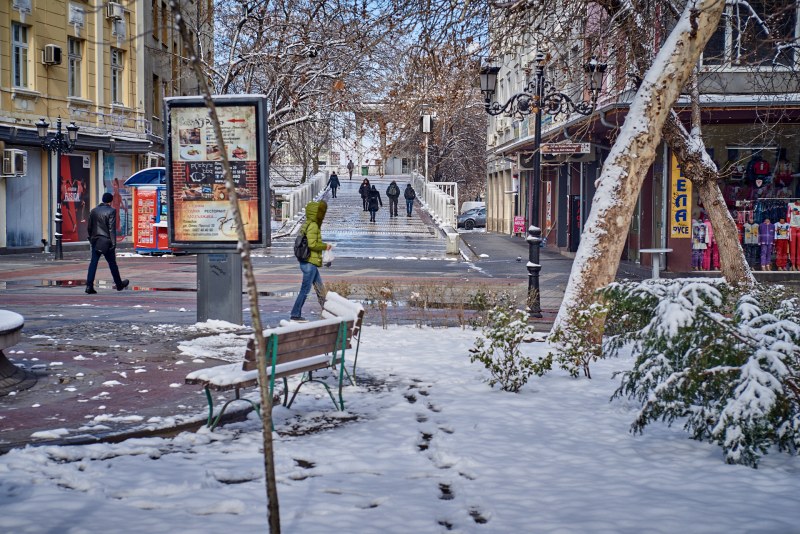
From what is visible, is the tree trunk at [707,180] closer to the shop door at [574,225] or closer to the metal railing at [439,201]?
the shop door at [574,225]

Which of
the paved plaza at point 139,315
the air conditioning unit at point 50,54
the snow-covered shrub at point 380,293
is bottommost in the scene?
the paved plaza at point 139,315

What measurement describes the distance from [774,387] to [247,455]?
11.2 feet

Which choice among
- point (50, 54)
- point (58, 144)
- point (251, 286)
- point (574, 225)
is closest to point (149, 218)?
point (58, 144)

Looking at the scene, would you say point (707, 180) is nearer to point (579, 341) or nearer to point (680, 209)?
point (579, 341)

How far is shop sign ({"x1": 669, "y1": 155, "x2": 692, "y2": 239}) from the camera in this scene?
24578 millimetres

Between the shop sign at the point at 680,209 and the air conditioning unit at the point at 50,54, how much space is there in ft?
67.5

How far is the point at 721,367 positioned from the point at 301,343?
315 cm

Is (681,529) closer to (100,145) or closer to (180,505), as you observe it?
(180,505)

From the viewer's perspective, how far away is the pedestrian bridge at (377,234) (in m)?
32.8

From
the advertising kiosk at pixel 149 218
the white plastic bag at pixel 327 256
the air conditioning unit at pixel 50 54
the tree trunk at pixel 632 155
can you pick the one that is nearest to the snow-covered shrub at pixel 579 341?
the tree trunk at pixel 632 155

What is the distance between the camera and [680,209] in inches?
969

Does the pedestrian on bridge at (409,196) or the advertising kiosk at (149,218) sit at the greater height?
the pedestrian on bridge at (409,196)

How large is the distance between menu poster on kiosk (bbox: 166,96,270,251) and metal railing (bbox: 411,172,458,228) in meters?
29.2

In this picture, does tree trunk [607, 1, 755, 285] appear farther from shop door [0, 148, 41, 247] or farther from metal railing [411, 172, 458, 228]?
metal railing [411, 172, 458, 228]
